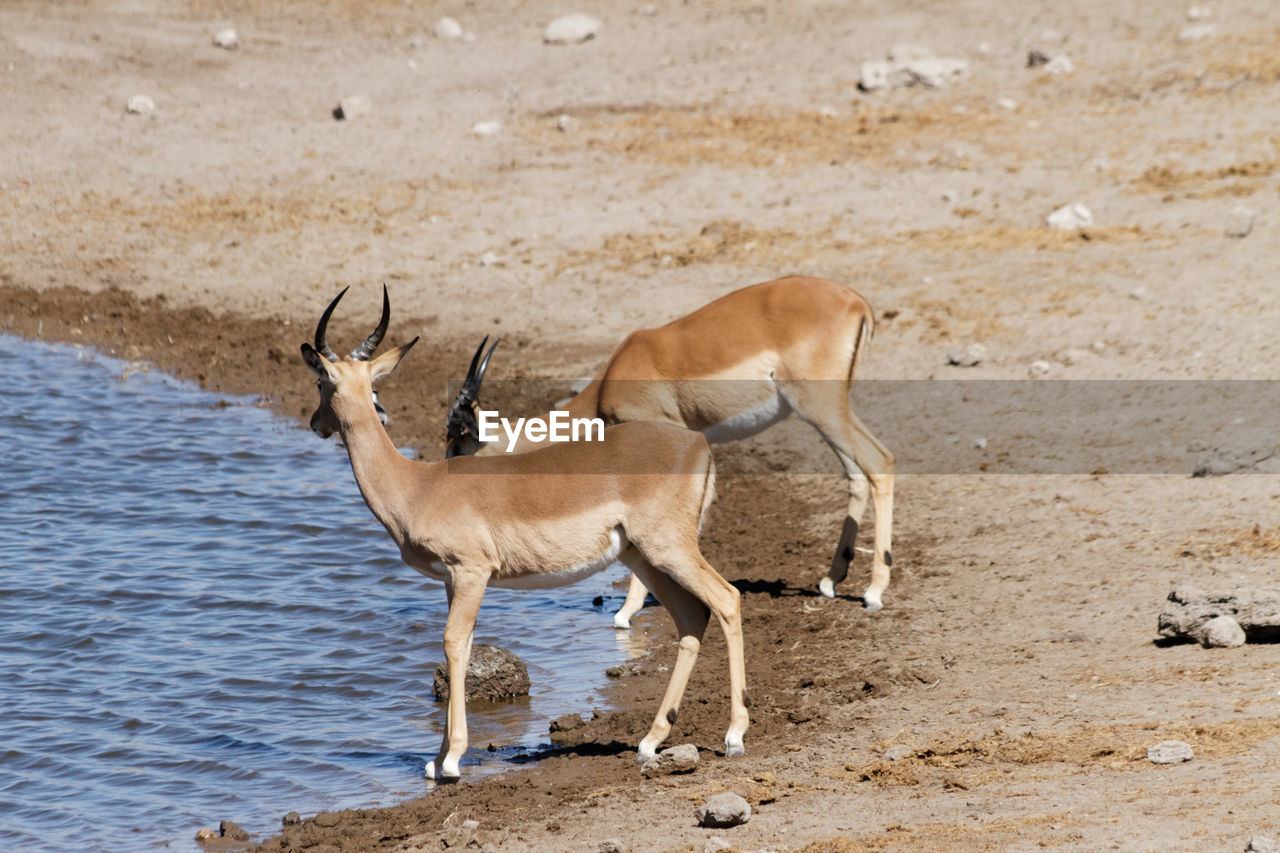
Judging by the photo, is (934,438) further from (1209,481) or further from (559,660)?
(559,660)

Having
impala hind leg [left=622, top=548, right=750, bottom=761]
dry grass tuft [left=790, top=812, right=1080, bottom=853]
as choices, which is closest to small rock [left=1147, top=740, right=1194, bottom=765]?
dry grass tuft [left=790, top=812, right=1080, bottom=853]

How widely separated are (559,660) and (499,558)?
6.94ft

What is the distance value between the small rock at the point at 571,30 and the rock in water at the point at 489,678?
17646 mm

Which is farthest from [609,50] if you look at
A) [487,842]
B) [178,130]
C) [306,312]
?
[487,842]

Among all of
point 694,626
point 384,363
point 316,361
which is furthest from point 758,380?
point 316,361

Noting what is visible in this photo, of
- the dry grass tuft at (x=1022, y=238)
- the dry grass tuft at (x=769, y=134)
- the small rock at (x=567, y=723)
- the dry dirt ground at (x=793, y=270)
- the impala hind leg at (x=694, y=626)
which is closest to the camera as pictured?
the dry dirt ground at (x=793, y=270)

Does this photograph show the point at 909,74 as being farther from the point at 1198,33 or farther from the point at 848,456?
the point at 848,456

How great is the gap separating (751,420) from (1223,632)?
3583 millimetres

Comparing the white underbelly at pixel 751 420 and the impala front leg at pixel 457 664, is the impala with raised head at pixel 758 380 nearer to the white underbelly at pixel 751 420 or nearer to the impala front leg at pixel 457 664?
the white underbelly at pixel 751 420

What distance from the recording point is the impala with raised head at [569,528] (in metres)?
6.77

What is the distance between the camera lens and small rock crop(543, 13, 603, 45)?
78.4 ft

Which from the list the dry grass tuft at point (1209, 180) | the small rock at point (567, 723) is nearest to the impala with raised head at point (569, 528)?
the small rock at point (567, 723)

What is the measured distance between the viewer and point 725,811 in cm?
544

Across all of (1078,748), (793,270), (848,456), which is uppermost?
(793,270)
